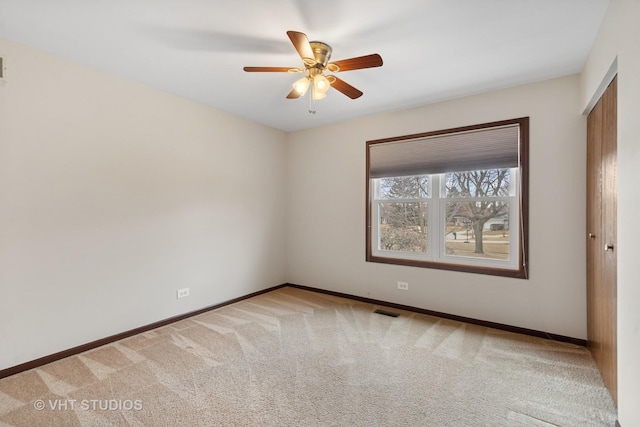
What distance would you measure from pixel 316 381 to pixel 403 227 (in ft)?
7.68

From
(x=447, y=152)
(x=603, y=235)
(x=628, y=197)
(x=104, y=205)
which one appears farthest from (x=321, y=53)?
(x=603, y=235)

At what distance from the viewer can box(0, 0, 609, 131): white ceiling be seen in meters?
1.93

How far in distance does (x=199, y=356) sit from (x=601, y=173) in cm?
361

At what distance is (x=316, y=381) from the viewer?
221 cm

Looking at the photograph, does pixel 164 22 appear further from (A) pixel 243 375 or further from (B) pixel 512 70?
(B) pixel 512 70

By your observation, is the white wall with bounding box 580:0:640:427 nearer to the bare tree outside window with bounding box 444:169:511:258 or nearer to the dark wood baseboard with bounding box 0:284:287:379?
the bare tree outside window with bounding box 444:169:511:258

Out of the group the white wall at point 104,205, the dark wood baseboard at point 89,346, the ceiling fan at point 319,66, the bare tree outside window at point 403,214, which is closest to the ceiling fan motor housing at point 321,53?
the ceiling fan at point 319,66

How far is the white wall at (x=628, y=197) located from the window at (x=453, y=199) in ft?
4.48

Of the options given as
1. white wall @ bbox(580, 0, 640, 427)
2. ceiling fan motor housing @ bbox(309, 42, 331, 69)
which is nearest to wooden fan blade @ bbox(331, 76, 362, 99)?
ceiling fan motor housing @ bbox(309, 42, 331, 69)

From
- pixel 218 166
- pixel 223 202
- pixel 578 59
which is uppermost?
pixel 578 59

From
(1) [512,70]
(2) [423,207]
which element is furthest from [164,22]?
(2) [423,207]

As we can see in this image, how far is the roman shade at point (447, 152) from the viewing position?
3.17 metres

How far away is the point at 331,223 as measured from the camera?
14.5 feet

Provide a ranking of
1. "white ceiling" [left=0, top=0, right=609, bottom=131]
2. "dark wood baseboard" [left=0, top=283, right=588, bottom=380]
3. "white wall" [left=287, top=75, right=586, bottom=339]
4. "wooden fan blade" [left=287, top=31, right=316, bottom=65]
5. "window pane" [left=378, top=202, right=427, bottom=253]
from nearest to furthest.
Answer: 1. "wooden fan blade" [left=287, top=31, right=316, bottom=65]
2. "white ceiling" [left=0, top=0, right=609, bottom=131]
3. "dark wood baseboard" [left=0, top=283, right=588, bottom=380]
4. "white wall" [left=287, top=75, right=586, bottom=339]
5. "window pane" [left=378, top=202, right=427, bottom=253]
